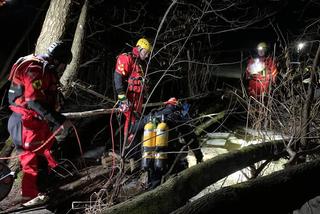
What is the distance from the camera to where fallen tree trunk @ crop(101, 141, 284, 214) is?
2.95m

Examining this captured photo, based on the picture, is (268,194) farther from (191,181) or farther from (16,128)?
(16,128)

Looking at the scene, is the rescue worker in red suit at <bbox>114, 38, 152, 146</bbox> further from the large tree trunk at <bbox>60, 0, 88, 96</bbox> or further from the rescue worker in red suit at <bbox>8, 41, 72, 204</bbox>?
the rescue worker in red suit at <bbox>8, 41, 72, 204</bbox>

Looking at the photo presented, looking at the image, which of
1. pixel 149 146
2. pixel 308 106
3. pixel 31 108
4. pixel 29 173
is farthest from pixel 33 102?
pixel 308 106

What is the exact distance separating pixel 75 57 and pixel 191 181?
333cm

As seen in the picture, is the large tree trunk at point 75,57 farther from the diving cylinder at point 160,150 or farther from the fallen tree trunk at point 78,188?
the diving cylinder at point 160,150

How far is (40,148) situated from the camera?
434 centimetres

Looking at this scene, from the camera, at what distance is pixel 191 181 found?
142 inches

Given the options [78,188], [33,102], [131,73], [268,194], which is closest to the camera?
[268,194]

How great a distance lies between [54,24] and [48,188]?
8.35 feet

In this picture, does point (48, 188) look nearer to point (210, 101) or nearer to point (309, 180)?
point (309, 180)

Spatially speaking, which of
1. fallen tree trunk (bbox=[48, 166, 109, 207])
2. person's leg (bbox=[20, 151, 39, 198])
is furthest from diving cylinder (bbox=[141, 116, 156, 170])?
person's leg (bbox=[20, 151, 39, 198])

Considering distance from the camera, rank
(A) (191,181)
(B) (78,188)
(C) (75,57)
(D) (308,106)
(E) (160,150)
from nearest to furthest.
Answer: (A) (191,181), (D) (308,106), (B) (78,188), (E) (160,150), (C) (75,57)

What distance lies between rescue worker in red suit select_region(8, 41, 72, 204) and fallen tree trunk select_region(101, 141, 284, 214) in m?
1.52

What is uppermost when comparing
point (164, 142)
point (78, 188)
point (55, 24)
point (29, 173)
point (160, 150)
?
Result: point (55, 24)
